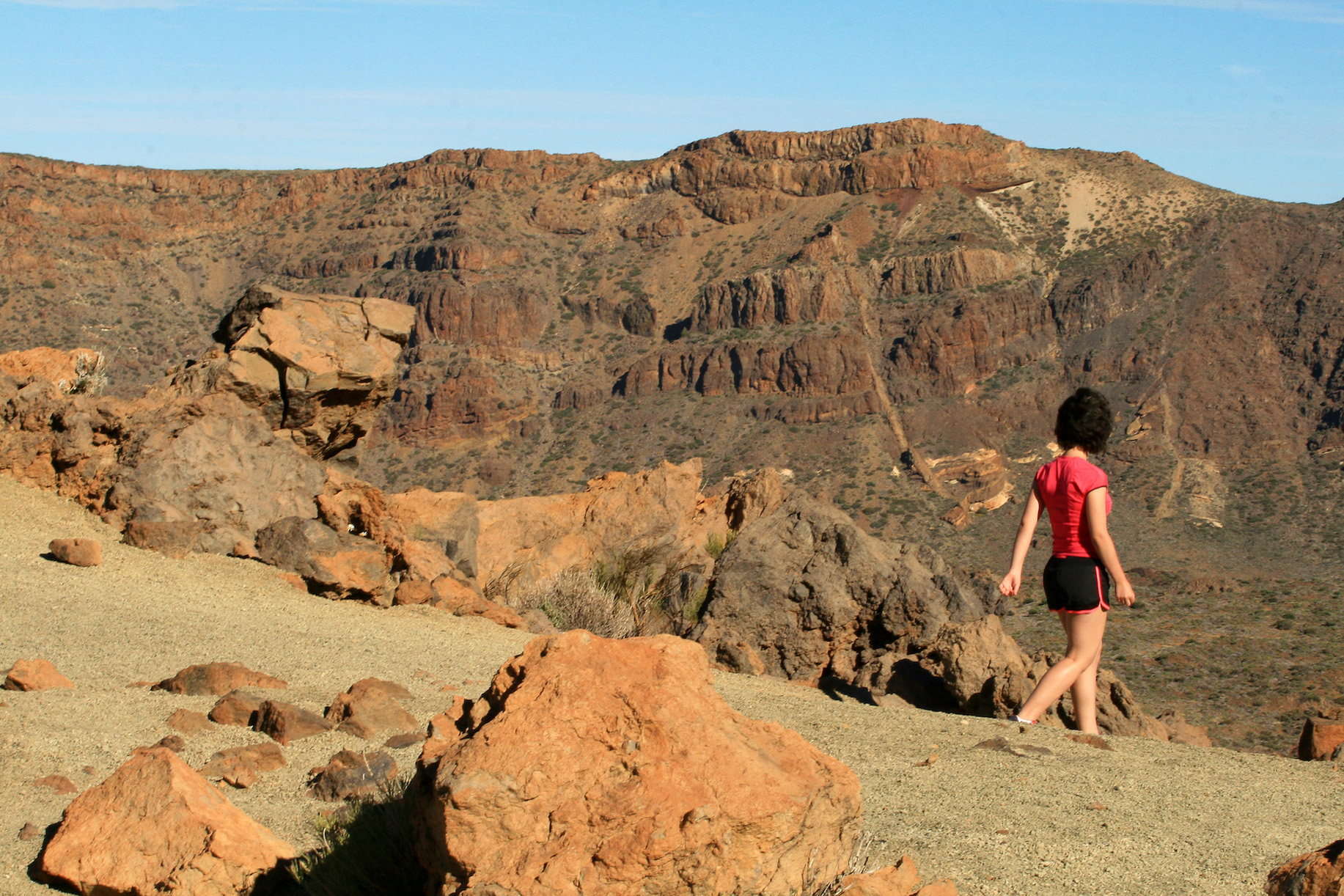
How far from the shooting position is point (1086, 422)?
18.2 ft

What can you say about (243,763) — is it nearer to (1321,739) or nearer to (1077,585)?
(1077,585)

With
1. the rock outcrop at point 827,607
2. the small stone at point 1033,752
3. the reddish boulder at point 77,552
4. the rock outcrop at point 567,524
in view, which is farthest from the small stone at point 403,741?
the rock outcrop at point 567,524

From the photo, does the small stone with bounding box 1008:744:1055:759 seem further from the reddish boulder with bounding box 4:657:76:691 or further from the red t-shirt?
the reddish boulder with bounding box 4:657:76:691

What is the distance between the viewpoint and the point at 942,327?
2908 inches

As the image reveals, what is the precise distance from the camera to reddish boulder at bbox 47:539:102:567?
776 cm

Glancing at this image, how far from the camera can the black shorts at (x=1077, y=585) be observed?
538 centimetres

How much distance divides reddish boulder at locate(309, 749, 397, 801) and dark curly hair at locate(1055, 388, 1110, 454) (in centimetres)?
361

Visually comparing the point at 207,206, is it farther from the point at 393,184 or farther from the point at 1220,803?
the point at 1220,803

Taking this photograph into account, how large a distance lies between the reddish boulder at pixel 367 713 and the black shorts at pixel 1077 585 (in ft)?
10.3

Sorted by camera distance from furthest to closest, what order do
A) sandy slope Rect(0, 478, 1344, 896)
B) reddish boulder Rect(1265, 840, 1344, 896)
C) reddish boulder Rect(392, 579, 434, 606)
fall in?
reddish boulder Rect(392, 579, 434, 606) < sandy slope Rect(0, 478, 1344, 896) < reddish boulder Rect(1265, 840, 1344, 896)

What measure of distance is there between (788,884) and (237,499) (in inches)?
303

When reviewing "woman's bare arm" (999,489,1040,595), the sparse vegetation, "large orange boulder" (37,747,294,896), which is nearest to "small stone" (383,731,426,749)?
the sparse vegetation

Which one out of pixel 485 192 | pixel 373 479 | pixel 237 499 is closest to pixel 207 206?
pixel 485 192

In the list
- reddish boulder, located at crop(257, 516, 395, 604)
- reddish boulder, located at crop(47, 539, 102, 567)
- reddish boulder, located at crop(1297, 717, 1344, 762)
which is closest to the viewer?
reddish boulder, located at crop(1297, 717, 1344, 762)
